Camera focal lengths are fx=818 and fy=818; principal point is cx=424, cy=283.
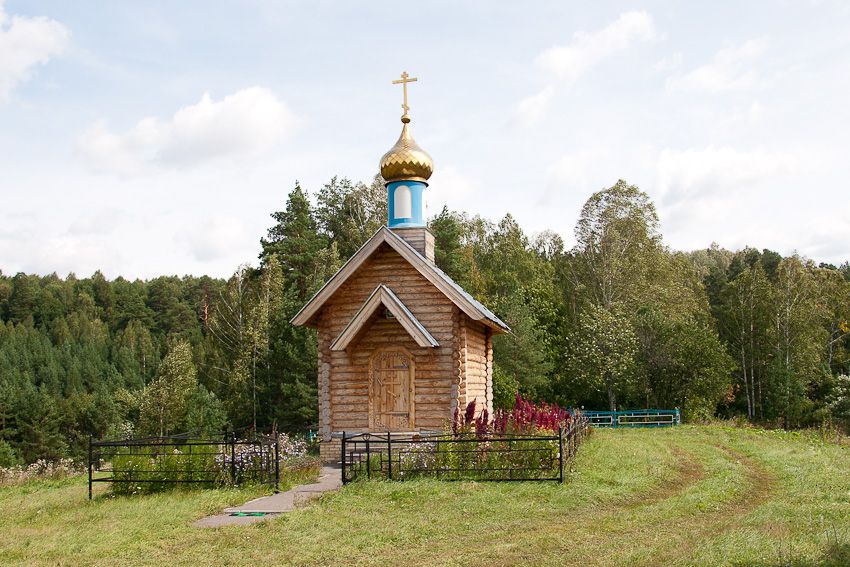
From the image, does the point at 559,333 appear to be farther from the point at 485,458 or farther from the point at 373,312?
the point at 485,458

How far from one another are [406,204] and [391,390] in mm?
5432

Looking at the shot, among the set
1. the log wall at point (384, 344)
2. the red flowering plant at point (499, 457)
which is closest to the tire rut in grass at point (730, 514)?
the red flowering plant at point (499, 457)

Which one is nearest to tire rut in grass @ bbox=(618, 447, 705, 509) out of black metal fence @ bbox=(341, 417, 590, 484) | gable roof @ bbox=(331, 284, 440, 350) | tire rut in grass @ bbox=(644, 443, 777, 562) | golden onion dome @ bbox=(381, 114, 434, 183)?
tire rut in grass @ bbox=(644, 443, 777, 562)

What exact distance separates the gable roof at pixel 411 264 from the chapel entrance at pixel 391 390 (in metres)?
1.84

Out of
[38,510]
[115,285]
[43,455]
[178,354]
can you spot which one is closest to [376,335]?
[38,510]

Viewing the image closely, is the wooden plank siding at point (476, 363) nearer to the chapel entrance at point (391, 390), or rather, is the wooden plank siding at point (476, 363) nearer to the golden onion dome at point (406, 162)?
the chapel entrance at point (391, 390)

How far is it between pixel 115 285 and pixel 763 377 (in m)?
78.9

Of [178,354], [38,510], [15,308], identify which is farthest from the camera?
[15,308]

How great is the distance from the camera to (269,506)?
12.7 metres

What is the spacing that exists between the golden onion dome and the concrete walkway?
942 centimetres

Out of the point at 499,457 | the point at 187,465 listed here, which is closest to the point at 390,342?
the point at 499,457

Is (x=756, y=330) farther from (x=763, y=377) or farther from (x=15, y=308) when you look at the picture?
(x=15, y=308)

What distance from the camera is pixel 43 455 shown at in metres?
54.8

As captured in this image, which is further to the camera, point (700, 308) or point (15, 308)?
point (15, 308)
